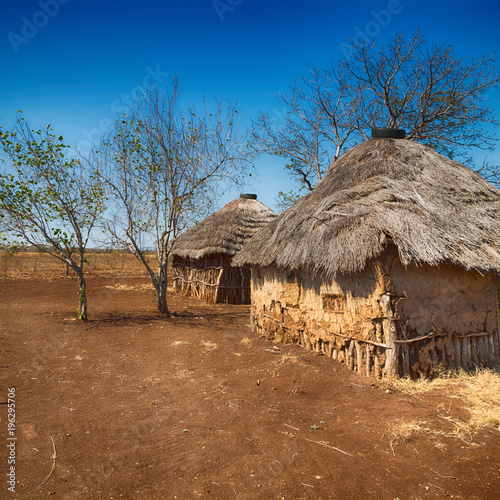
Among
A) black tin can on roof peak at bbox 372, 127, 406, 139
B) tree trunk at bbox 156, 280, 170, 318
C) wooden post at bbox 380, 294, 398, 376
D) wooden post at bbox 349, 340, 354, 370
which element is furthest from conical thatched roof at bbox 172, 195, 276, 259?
wooden post at bbox 380, 294, 398, 376

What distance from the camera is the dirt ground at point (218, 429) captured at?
295 centimetres

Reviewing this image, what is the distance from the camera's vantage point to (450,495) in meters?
2.79

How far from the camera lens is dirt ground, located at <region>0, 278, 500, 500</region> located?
2.95m

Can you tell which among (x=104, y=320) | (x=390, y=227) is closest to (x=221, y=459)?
(x=390, y=227)

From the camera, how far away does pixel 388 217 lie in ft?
17.5

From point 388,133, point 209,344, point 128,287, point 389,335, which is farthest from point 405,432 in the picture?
point 128,287

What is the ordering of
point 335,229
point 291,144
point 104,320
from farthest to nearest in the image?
point 291,144 < point 104,320 < point 335,229

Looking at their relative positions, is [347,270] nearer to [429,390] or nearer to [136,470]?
[429,390]

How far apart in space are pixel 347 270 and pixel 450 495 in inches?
116

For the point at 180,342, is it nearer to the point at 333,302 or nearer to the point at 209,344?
the point at 209,344

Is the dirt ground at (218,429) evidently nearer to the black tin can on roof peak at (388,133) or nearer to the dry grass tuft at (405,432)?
the dry grass tuft at (405,432)

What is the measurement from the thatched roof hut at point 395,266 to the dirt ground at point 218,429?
74 centimetres

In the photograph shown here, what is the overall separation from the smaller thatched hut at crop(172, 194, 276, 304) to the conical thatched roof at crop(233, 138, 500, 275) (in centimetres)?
542

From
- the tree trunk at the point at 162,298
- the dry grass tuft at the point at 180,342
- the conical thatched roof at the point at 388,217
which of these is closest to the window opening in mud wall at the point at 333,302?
the conical thatched roof at the point at 388,217
